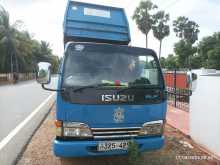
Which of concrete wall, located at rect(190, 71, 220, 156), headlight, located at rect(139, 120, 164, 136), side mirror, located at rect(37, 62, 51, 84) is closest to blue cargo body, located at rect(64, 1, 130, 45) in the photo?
side mirror, located at rect(37, 62, 51, 84)

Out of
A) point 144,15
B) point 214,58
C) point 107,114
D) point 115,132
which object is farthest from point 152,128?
point 214,58

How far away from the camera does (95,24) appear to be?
6484 millimetres

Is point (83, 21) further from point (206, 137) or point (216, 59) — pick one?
point (216, 59)

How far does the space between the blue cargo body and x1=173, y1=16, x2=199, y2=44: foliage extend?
43.4 meters

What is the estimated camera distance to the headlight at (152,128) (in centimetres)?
470

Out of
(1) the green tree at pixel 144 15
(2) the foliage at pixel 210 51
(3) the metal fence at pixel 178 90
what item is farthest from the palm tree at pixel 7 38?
(3) the metal fence at pixel 178 90

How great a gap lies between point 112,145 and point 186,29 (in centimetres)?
4652

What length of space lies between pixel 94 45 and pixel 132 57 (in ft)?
2.28

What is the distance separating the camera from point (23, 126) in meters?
8.41

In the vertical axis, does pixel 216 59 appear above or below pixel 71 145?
above

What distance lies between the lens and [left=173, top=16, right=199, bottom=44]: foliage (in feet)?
159

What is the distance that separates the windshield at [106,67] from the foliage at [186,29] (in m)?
45.2

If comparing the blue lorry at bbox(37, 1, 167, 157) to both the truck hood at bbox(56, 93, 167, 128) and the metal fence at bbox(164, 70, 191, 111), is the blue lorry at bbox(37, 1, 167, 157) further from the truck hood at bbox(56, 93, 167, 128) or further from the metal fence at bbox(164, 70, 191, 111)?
the metal fence at bbox(164, 70, 191, 111)

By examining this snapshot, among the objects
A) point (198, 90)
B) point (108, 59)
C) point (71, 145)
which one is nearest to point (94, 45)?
point (108, 59)
